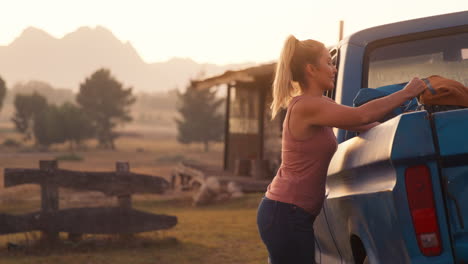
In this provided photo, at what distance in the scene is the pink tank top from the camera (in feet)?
11.6

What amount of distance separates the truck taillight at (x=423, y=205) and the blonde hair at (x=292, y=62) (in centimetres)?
89

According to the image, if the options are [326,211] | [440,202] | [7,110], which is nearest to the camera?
[440,202]

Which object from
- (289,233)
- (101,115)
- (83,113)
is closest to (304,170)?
(289,233)

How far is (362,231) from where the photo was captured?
11.5 feet

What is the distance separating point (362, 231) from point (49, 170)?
821cm

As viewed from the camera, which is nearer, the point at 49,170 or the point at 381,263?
the point at 381,263

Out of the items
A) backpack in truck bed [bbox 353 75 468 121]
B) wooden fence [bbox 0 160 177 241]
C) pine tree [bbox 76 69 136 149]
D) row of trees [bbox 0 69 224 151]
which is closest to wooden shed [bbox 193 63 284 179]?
wooden fence [bbox 0 160 177 241]

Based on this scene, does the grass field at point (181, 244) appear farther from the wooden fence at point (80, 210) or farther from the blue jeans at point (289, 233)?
the blue jeans at point (289, 233)

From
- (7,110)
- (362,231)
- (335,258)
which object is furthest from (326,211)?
(7,110)

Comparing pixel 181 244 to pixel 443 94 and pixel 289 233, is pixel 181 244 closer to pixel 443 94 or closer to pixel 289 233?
Result: pixel 289 233

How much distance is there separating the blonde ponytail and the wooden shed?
51.3 ft

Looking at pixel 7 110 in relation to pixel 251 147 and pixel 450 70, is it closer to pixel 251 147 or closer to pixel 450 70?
pixel 251 147

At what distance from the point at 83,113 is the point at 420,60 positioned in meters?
76.2

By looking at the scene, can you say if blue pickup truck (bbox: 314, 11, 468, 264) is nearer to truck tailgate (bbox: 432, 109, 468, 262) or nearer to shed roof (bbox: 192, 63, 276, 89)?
truck tailgate (bbox: 432, 109, 468, 262)
